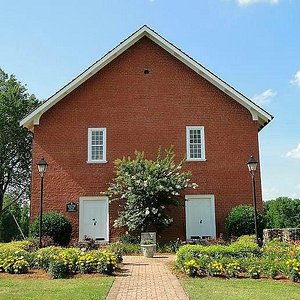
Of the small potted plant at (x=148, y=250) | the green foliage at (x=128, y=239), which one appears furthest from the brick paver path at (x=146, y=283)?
the green foliage at (x=128, y=239)

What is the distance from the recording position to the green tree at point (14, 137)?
38281mm

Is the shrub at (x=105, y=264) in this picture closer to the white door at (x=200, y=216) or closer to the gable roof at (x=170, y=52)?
the white door at (x=200, y=216)

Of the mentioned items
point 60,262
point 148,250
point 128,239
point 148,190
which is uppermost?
point 148,190

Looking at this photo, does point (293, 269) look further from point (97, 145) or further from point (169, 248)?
point (97, 145)

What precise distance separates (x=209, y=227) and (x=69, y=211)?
7235 millimetres

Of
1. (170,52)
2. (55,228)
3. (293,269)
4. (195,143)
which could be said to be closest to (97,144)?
(55,228)

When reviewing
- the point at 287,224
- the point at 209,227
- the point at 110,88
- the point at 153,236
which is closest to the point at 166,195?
the point at 153,236

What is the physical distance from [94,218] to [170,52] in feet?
31.9

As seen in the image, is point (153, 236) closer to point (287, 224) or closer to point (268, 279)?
point (268, 279)

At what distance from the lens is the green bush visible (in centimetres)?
2100

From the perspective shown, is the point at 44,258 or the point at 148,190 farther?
the point at 148,190

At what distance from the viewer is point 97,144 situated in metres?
23.6

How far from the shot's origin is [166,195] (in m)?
21.0

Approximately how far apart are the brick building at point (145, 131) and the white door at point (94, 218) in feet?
0.17
